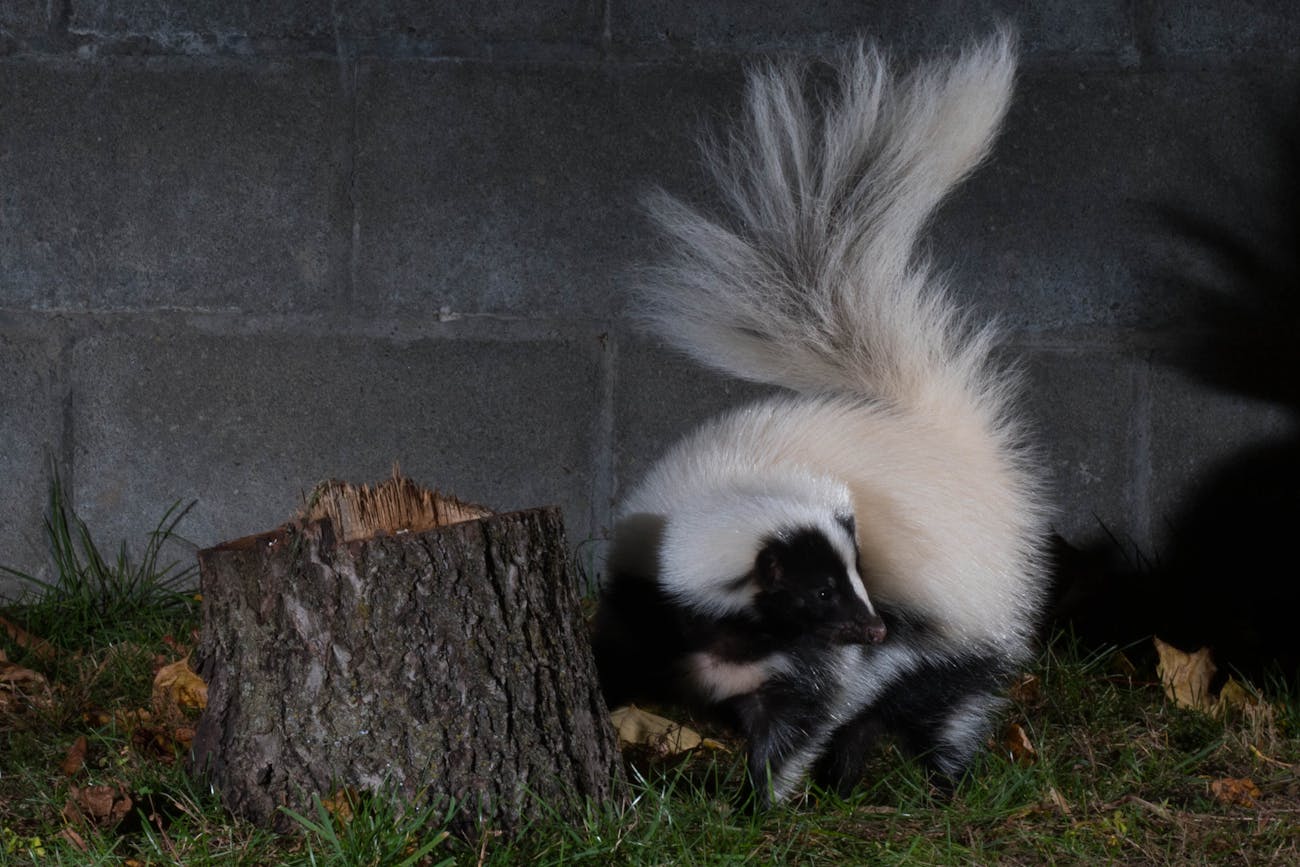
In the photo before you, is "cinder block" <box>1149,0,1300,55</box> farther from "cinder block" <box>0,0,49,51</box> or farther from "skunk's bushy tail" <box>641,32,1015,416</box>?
"cinder block" <box>0,0,49,51</box>

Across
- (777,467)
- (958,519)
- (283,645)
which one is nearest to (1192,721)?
(958,519)

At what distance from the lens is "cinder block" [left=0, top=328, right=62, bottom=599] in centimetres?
400

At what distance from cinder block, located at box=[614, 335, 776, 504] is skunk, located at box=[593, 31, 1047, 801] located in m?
0.70

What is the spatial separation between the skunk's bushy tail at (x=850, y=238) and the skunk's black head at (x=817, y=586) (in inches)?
23.8

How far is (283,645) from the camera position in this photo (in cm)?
237

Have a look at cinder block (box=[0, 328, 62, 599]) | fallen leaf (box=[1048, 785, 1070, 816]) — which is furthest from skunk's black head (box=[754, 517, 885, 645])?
cinder block (box=[0, 328, 62, 599])

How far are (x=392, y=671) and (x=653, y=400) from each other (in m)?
1.86

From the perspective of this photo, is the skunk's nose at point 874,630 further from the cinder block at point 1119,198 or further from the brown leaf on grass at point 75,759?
the cinder block at point 1119,198

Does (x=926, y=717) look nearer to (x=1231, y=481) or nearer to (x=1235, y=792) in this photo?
(x=1235, y=792)

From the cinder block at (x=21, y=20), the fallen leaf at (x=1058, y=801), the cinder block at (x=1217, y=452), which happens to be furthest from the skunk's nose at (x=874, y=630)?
the cinder block at (x=21, y=20)

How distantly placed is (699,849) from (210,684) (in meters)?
0.94

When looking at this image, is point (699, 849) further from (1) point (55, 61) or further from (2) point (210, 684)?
(1) point (55, 61)

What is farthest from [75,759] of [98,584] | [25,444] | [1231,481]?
[1231,481]

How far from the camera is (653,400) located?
407cm
